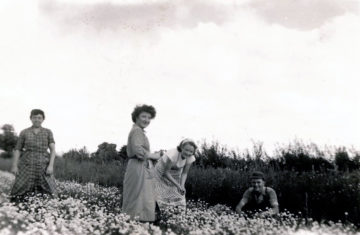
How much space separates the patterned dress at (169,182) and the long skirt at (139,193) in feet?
5.52

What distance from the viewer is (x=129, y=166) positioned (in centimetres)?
698

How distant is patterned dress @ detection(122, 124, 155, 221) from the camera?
6809mm

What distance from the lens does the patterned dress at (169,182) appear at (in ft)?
28.7

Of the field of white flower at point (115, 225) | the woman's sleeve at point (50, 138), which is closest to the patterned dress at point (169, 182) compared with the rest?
the field of white flower at point (115, 225)

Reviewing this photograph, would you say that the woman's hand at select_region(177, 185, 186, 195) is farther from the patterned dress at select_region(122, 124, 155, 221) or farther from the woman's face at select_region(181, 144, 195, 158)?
the patterned dress at select_region(122, 124, 155, 221)

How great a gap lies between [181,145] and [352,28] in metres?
3.86

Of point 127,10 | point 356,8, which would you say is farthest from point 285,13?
point 127,10

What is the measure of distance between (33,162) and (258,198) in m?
4.52

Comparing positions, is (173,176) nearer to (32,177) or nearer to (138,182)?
(138,182)

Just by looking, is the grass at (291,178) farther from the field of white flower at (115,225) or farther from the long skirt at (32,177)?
the long skirt at (32,177)

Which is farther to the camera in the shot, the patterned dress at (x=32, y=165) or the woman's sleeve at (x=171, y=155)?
the woman's sleeve at (x=171, y=155)

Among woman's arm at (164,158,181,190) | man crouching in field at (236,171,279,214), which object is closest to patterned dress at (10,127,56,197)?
woman's arm at (164,158,181,190)

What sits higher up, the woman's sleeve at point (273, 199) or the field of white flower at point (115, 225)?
the woman's sleeve at point (273, 199)

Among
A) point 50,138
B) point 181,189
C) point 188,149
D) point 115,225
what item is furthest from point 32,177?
point 115,225
